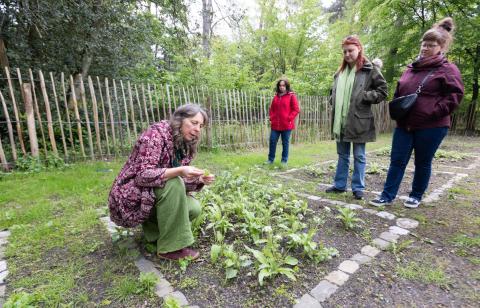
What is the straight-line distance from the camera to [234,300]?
1.67m

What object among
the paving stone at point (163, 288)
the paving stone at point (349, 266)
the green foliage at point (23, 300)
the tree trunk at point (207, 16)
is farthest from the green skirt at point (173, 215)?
the tree trunk at point (207, 16)

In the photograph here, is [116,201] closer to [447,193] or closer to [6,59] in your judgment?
[447,193]

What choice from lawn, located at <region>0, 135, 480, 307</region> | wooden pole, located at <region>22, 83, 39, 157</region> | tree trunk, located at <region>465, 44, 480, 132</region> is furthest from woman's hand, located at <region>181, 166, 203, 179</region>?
tree trunk, located at <region>465, 44, 480, 132</region>

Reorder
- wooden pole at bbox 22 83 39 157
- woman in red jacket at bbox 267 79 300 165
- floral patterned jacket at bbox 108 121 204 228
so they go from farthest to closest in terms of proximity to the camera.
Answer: woman in red jacket at bbox 267 79 300 165, wooden pole at bbox 22 83 39 157, floral patterned jacket at bbox 108 121 204 228

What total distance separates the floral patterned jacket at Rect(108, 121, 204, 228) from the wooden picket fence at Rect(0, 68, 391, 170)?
3661mm

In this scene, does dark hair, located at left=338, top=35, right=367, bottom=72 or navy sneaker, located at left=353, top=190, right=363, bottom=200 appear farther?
navy sneaker, located at left=353, top=190, right=363, bottom=200

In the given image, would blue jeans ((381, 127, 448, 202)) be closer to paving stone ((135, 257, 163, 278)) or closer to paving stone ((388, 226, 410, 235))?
paving stone ((388, 226, 410, 235))

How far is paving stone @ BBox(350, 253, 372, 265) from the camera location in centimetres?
208

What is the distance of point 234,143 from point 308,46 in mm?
10925

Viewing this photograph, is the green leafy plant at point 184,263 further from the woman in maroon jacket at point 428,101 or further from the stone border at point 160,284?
the woman in maroon jacket at point 428,101

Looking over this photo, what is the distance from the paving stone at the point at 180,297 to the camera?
64.2 inches

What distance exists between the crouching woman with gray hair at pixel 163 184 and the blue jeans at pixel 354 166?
2196 mm

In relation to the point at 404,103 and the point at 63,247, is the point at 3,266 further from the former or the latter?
the point at 404,103

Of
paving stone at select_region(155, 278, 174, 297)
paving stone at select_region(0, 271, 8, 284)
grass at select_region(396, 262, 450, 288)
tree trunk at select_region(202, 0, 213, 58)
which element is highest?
tree trunk at select_region(202, 0, 213, 58)
